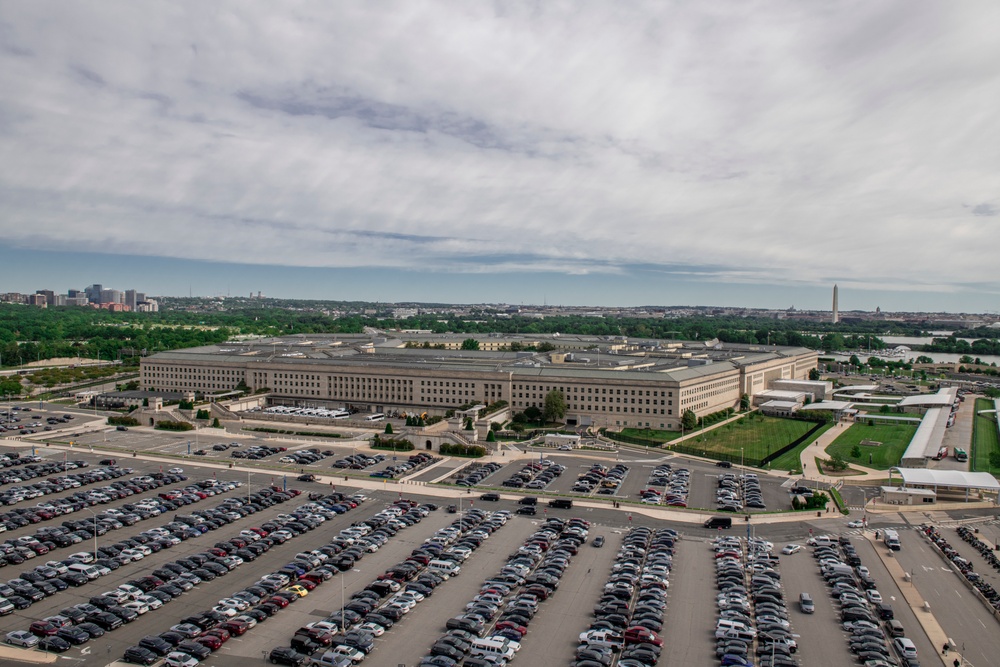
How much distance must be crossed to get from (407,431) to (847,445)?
161 ft

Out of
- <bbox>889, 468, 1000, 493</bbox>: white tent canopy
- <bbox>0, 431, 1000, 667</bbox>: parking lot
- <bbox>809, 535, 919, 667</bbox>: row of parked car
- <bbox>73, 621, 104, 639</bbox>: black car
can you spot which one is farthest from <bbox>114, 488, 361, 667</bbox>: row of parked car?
<bbox>889, 468, 1000, 493</bbox>: white tent canopy

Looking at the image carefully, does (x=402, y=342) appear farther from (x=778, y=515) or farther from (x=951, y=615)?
(x=951, y=615)

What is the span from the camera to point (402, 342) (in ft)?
530

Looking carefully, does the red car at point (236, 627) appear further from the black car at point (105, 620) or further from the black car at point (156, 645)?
the black car at point (105, 620)

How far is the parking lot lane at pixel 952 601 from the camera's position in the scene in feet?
109

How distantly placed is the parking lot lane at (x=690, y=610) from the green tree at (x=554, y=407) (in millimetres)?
42445

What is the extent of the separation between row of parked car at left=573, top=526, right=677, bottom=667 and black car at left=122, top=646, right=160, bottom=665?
17.6m

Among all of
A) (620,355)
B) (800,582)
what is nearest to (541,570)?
(800,582)

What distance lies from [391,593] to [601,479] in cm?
2922

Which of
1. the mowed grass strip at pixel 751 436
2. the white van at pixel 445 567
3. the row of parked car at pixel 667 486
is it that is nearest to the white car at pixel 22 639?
the white van at pixel 445 567

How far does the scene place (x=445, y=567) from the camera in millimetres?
40781

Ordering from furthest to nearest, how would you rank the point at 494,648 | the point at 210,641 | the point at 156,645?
1. the point at 210,641
2. the point at 494,648
3. the point at 156,645

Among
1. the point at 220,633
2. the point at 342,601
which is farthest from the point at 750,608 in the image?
the point at 220,633

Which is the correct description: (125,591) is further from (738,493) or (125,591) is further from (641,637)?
(738,493)
